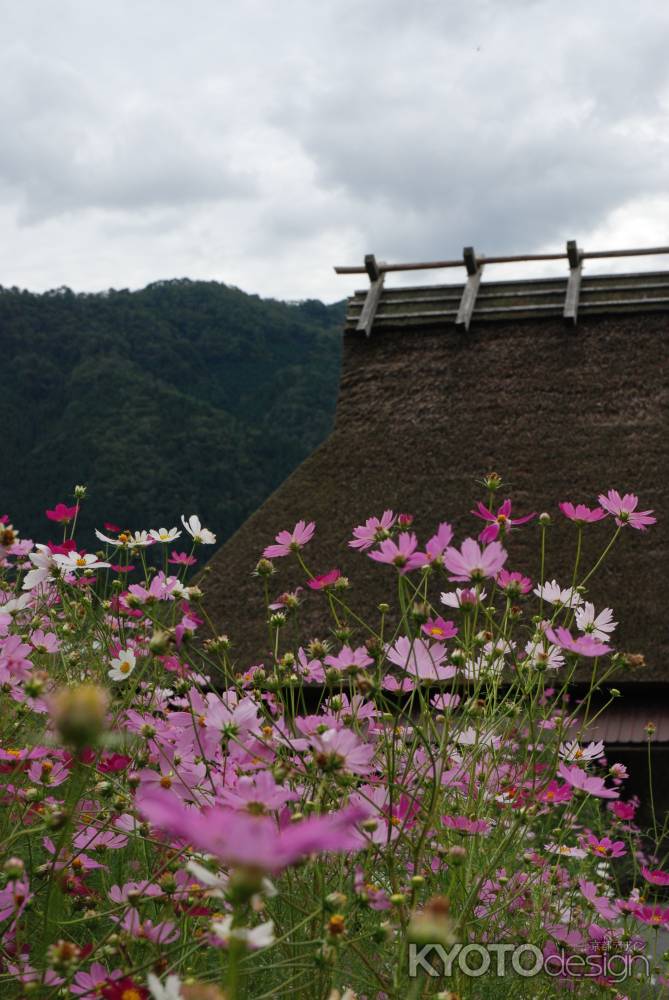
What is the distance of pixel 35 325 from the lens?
→ 3556 centimetres

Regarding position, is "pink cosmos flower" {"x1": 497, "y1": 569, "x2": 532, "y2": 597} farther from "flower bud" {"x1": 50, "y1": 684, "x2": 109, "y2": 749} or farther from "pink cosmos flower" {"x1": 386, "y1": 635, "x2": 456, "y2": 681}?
"flower bud" {"x1": 50, "y1": 684, "x2": 109, "y2": 749}

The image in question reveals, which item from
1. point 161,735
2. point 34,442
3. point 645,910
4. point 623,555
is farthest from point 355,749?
point 34,442

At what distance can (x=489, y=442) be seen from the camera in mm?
9008

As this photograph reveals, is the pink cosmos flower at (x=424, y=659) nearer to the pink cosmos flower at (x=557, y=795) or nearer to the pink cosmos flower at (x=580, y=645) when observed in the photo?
the pink cosmos flower at (x=580, y=645)

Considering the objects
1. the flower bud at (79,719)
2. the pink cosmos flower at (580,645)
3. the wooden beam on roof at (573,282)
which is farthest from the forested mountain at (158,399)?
the flower bud at (79,719)

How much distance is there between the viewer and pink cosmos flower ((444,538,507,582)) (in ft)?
4.51

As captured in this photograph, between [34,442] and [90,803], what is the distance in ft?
103

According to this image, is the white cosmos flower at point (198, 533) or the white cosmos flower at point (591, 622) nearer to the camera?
the white cosmos flower at point (591, 622)

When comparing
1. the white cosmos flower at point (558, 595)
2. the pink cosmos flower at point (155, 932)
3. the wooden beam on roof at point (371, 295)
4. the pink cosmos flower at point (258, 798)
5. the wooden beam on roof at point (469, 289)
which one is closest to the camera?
the pink cosmos flower at point (258, 798)

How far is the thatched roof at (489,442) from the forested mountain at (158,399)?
46.7 ft

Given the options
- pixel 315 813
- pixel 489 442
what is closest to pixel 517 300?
pixel 489 442

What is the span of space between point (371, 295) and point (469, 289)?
1.10 m

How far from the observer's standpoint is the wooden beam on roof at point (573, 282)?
9742 mm

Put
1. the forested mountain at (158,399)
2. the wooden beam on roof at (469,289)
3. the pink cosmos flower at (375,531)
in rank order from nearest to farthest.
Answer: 1. the pink cosmos flower at (375,531)
2. the wooden beam on roof at (469,289)
3. the forested mountain at (158,399)
